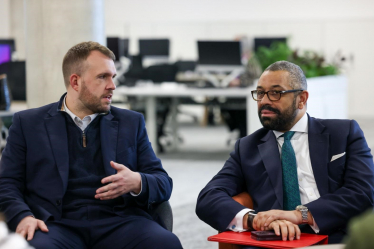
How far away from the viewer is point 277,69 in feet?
8.93

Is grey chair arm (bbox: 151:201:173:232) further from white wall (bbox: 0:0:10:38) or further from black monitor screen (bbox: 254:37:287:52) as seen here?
white wall (bbox: 0:0:10:38)

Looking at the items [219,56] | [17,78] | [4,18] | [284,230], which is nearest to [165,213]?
[284,230]

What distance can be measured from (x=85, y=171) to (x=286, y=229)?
38.0 inches

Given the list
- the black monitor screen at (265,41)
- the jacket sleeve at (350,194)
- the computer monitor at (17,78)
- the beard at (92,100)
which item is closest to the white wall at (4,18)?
the black monitor screen at (265,41)

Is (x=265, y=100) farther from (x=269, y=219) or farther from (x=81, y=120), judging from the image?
(x=81, y=120)

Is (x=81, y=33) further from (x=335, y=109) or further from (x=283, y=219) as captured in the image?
(x=335, y=109)

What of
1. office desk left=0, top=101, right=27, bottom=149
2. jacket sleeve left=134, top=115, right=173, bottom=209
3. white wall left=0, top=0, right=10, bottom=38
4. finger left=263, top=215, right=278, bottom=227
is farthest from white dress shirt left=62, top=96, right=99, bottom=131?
white wall left=0, top=0, right=10, bottom=38

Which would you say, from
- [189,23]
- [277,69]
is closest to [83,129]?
[277,69]

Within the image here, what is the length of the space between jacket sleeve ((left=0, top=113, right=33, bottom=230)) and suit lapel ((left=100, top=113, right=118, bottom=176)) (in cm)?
37

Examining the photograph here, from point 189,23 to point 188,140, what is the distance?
4.97m

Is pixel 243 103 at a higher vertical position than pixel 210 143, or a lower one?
higher

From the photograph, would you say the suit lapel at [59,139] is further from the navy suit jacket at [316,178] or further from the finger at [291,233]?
the finger at [291,233]

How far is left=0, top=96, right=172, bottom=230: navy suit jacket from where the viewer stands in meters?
2.62

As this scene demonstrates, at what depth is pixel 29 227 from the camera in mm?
2430
